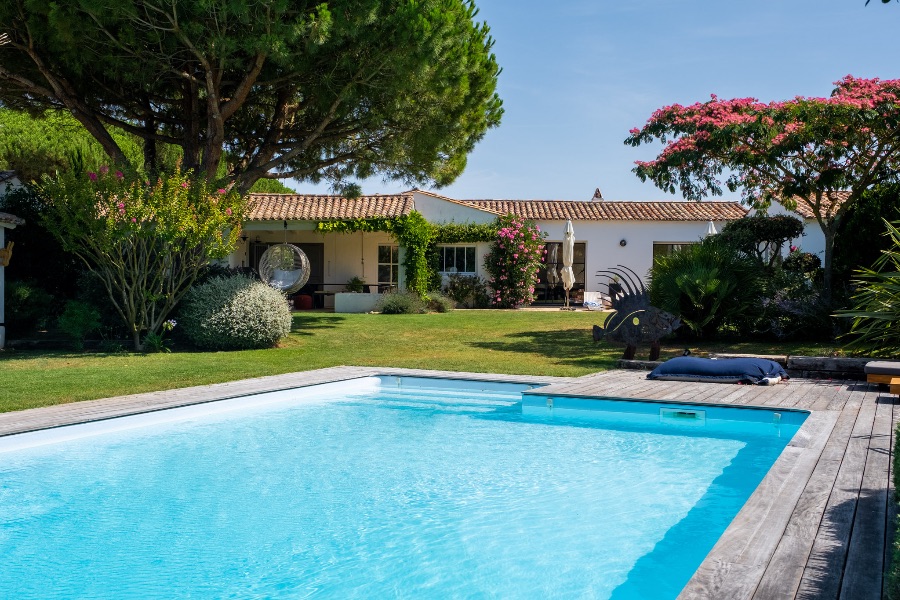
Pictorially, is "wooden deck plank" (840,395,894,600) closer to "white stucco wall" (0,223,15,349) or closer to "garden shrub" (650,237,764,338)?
"garden shrub" (650,237,764,338)

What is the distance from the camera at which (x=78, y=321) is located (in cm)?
1395

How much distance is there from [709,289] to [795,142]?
2.89 metres

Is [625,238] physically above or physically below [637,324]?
above

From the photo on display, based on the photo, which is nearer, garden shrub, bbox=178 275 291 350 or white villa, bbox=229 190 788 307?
garden shrub, bbox=178 275 291 350

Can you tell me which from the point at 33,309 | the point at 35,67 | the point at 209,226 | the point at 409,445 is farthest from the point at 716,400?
the point at 35,67

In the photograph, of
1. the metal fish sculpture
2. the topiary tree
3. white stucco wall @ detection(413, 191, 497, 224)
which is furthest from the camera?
white stucco wall @ detection(413, 191, 497, 224)

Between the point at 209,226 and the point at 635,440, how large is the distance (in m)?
8.98

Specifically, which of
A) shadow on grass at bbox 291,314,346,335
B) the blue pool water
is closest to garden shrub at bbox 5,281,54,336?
shadow on grass at bbox 291,314,346,335

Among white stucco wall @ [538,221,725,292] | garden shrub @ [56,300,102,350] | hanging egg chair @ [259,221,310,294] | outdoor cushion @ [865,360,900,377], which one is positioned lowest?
outdoor cushion @ [865,360,900,377]

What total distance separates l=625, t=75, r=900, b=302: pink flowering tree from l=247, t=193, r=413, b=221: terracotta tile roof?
37.6 ft

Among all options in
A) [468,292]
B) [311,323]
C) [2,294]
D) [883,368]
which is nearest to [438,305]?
[468,292]

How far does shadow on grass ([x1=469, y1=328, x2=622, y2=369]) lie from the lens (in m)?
12.7

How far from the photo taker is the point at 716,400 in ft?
27.1

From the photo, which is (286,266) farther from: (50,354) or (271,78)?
(50,354)
